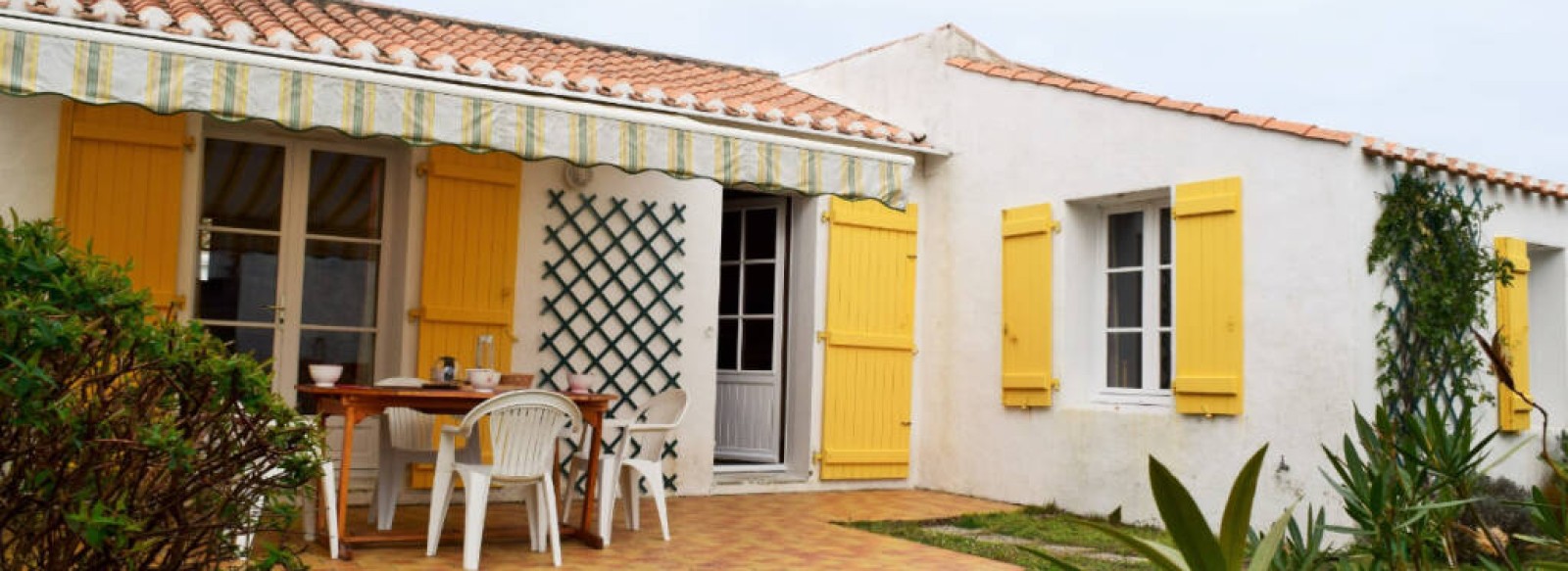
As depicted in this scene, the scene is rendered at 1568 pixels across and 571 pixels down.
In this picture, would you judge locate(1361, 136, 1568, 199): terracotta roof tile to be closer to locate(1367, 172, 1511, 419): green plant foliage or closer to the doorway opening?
locate(1367, 172, 1511, 419): green plant foliage

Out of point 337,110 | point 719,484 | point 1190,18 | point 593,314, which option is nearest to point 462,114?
point 337,110

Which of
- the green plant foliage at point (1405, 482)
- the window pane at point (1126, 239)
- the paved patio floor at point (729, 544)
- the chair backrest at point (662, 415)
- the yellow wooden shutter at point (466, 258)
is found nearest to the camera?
the green plant foliage at point (1405, 482)

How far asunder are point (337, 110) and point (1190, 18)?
2540 centimetres

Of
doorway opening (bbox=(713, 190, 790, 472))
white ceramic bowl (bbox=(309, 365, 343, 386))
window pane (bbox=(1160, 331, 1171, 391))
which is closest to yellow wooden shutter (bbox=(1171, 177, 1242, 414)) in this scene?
window pane (bbox=(1160, 331, 1171, 391))

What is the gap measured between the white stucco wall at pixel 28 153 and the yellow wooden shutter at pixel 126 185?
0.07m

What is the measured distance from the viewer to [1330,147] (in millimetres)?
7152

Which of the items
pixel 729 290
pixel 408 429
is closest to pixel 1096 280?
pixel 729 290

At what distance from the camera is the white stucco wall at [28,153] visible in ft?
21.9

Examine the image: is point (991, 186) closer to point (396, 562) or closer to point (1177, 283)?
point (1177, 283)

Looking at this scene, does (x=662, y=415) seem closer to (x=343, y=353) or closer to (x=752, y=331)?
(x=343, y=353)

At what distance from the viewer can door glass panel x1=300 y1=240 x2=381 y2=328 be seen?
759 centimetres

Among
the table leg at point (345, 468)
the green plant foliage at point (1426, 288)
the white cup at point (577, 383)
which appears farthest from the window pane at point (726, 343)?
the green plant foliage at point (1426, 288)

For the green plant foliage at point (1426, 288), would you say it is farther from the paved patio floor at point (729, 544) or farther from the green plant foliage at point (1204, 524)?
the green plant foliage at point (1204, 524)

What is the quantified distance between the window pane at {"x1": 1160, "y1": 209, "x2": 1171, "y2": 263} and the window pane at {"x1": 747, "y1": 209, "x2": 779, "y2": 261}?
2780mm
